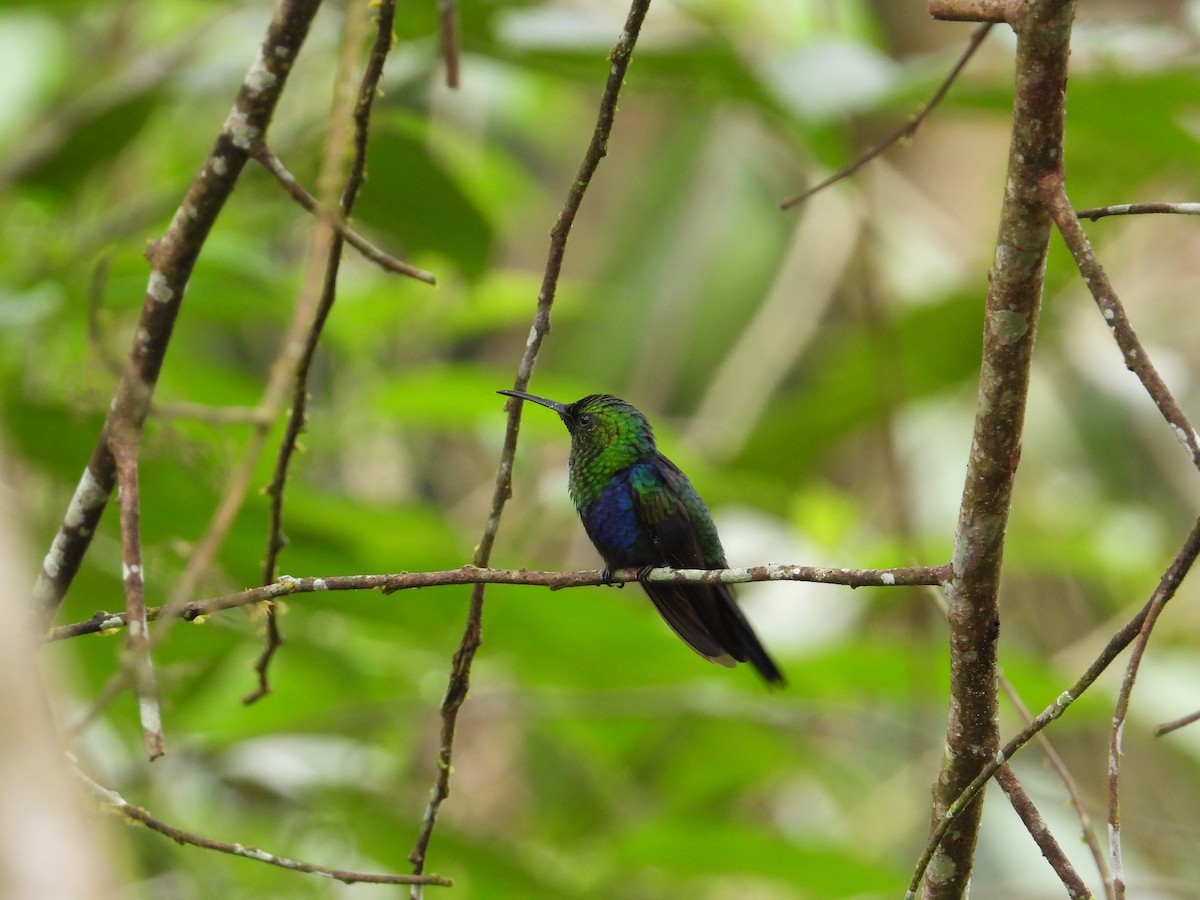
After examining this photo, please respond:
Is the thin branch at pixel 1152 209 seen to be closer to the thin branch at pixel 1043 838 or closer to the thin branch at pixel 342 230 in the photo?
the thin branch at pixel 1043 838

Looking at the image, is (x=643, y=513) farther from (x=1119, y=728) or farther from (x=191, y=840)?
(x=1119, y=728)

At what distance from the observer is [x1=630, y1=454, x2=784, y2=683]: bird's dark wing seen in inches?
121

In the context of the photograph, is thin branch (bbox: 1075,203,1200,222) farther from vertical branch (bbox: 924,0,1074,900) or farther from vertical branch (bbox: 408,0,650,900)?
vertical branch (bbox: 408,0,650,900)

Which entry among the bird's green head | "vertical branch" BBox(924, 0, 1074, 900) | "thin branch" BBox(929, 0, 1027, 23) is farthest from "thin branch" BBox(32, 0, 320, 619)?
the bird's green head

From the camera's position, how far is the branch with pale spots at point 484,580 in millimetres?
1752

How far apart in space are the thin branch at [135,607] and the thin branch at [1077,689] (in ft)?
3.43

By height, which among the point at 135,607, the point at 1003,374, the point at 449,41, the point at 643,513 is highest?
the point at 449,41

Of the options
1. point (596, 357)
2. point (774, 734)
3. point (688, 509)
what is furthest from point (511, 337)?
point (688, 509)

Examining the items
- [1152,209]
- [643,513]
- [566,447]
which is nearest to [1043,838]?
[1152,209]

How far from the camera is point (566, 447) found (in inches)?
285

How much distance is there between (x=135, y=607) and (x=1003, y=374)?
118 cm

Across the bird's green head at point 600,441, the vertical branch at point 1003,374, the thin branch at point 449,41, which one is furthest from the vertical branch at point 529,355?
the bird's green head at point 600,441

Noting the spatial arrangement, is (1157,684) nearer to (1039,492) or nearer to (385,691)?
(1039,492)

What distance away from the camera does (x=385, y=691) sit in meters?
4.53
